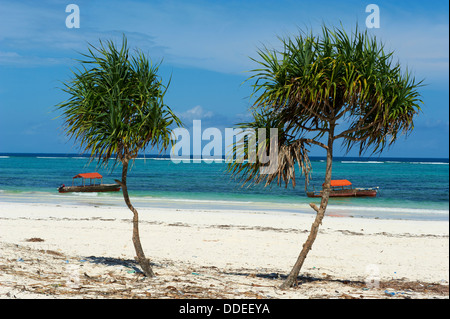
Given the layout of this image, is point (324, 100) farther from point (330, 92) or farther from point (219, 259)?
point (219, 259)

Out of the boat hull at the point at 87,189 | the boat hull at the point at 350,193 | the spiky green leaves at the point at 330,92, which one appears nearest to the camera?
the spiky green leaves at the point at 330,92

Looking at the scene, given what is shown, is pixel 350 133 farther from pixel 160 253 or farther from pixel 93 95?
pixel 160 253

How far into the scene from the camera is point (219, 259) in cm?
1094

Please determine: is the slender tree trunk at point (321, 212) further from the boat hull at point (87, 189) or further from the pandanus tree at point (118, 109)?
the boat hull at point (87, 189)

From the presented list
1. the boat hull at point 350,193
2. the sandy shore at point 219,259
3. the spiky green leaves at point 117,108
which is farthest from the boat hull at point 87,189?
the spiky green leaves at point 117,108

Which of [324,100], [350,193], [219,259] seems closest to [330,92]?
[324,100]

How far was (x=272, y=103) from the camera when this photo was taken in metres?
7.17

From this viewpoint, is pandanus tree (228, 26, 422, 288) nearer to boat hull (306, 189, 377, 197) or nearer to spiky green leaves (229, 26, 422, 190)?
spiky green leaves (229, 26, 422, 190)

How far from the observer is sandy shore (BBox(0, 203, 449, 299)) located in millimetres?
7078

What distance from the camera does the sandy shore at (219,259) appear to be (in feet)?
23.2

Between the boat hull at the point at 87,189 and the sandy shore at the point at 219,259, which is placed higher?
the sandy shore at the point at 219,259

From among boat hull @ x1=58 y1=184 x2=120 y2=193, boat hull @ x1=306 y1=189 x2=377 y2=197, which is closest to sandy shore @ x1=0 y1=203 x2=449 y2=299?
boat hull @ x1=306 y1=189 x2=377 y2=197
